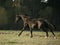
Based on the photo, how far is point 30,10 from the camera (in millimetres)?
29906

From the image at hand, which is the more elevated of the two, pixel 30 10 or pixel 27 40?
pixel 27 40

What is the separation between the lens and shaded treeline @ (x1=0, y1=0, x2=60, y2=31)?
29.7 metres

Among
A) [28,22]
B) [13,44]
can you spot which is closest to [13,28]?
[28,22]

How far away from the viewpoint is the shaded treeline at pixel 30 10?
29672 mm

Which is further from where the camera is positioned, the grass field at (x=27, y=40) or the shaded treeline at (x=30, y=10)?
the shaded treeline at (x=30, y=10)

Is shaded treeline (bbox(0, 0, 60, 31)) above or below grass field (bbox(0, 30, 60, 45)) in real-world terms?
below

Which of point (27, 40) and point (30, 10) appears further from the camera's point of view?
point (30, 10)

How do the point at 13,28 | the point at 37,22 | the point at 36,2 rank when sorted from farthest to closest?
the point at 36,2 → the point at 13,28 → the point at 37,22

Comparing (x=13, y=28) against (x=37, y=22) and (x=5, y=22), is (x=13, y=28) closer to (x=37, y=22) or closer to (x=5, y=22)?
(x=5, y=22)

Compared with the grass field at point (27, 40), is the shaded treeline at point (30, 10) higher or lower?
lower

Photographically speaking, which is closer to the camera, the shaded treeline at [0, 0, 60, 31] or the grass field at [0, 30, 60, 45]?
the grass field at [0, 30, 60, 45]

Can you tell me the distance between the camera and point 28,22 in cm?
1980

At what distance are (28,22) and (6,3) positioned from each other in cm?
1114

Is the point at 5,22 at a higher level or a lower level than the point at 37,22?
lower
